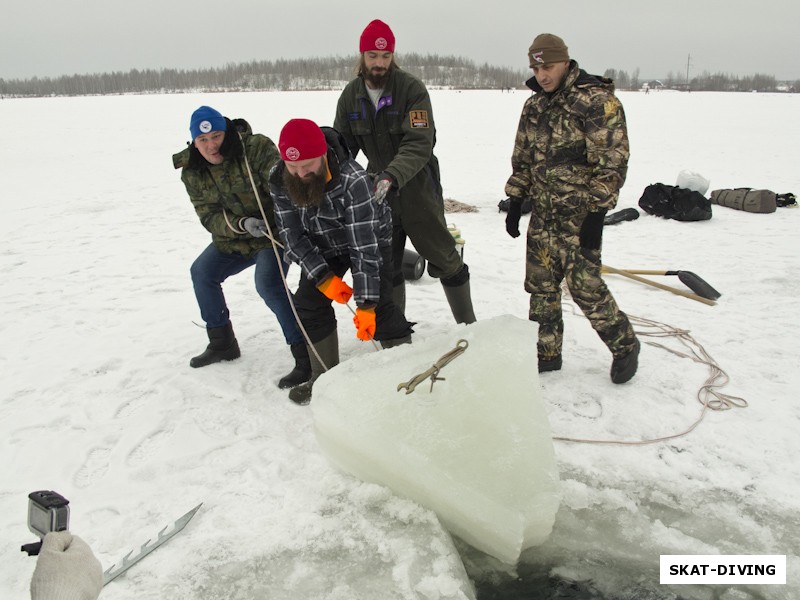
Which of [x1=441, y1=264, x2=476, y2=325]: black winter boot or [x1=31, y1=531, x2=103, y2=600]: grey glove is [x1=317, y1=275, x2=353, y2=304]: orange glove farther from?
[x1=31, y1=531, x2=103, y2=600]: grey glove

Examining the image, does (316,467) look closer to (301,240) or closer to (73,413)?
(301,240)

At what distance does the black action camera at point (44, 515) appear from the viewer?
127 cm

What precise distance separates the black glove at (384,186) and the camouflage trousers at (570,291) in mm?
920

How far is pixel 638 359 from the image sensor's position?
3547mm

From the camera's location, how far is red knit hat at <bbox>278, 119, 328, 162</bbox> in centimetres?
254

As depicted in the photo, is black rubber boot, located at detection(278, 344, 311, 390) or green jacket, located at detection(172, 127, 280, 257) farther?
black rubber boot, located at detection(278, 344, 311, 390)

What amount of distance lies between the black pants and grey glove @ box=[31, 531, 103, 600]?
1905mm

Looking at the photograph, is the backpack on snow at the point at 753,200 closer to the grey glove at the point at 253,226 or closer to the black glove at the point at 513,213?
the black glove at the point at 513,213

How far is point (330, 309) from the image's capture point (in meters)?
3.25

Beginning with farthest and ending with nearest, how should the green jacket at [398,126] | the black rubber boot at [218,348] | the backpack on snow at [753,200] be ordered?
1. the backpack on snow at [753,200]
2. the black rubber boot at [218,348]
3. the green jacket at [398,126]

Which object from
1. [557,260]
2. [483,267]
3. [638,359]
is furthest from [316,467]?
[483,267]

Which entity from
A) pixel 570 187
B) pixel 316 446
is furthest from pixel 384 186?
pixel 316 446

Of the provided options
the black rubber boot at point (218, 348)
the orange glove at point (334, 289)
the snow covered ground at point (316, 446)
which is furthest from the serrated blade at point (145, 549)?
the black rubber boot at point (218, 348)

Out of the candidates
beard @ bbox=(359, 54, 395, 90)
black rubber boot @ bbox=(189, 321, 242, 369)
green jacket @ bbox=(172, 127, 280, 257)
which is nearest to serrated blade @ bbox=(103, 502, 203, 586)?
black rubber boot @ bbox=(189, 321, 242, 369)
